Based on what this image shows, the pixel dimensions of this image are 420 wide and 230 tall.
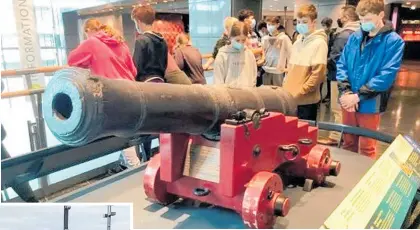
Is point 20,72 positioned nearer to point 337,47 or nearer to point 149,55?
point 149,55

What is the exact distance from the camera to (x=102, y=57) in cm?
166

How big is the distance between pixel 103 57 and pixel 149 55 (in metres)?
0.32

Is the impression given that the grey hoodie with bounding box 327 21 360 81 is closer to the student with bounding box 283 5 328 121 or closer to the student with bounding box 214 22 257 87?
the student with bounding box 283 5 328 121

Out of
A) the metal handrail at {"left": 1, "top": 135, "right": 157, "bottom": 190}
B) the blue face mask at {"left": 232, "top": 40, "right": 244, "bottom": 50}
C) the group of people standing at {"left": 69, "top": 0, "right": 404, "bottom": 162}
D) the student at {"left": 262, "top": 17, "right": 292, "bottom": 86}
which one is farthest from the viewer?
the student at {"left": 262, "top": 17, "right": 292, "bottom": 86}

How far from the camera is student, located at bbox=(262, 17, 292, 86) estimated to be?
3.28 m

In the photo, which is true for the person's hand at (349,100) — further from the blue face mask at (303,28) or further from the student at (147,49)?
the student at (147,49)

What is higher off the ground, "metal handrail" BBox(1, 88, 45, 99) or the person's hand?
"metal handrail" BBox(1, 88, 45, 99)

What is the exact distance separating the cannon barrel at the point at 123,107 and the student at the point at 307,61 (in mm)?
1066

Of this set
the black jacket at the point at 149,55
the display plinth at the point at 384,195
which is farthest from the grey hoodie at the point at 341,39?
the display plinth at the point at 384,195

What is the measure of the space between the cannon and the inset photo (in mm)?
189

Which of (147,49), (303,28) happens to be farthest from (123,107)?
(303,28)

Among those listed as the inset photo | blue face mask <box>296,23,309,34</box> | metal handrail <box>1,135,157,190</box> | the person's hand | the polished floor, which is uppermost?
blue face mask <box>296,23,309,34</box>

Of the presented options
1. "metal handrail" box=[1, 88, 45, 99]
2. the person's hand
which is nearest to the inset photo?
"metal handrail" box=[1, 88, 45, 99]

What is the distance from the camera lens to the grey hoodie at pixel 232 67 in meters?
2.28
